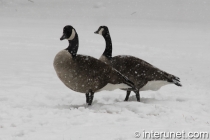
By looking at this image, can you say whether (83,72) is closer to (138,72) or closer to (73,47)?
(73,47)

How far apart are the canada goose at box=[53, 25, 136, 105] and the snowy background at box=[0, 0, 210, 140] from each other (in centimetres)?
51

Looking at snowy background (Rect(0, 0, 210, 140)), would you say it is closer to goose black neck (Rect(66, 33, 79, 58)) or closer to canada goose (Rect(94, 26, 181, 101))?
canada goose (Rect(94, 26, 181, 101))

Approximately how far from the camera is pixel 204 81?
1506 centimetres

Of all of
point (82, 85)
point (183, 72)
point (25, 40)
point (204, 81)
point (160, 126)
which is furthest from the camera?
point (25, 40)

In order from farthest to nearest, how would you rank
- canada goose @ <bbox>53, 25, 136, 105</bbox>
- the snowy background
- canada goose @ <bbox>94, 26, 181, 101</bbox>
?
canada goose @ <bbox>94, 26, 181, 101</bbox> < canada goose @ <bbox>53, 25, 136, 105</bbox> < the snowy background

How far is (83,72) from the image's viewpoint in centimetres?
897

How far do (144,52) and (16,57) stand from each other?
695 cm

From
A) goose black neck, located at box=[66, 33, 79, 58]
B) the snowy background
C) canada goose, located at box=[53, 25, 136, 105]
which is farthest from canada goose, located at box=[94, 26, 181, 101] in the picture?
goose black neck, located at box=[66, 33, 79, 58]

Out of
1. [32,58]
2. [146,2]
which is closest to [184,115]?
[32,58]

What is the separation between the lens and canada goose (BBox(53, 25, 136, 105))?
8914 mm

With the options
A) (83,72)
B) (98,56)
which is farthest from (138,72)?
(98,56)

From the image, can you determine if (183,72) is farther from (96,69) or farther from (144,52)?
(96,69)

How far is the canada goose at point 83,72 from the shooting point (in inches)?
351

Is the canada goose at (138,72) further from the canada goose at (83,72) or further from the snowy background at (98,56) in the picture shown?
the snowy background at (98,56)
